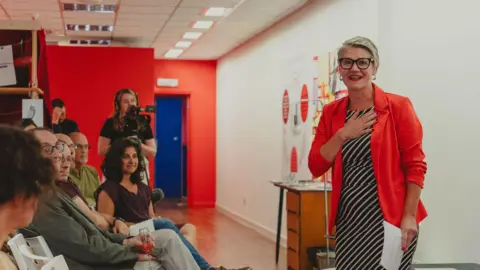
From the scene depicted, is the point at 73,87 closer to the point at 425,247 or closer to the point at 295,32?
the point at 295,32

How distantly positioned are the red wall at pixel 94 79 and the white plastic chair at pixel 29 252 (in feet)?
22.1

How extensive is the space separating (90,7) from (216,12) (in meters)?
1.43

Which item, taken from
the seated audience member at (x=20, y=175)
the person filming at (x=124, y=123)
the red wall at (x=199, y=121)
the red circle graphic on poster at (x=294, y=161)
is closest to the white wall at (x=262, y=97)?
the red wall at (x=199, y=121)

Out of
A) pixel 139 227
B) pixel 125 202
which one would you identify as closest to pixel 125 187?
pixel 125 202

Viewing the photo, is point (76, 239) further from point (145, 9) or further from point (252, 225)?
point (252, 225)

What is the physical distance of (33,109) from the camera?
4.19m

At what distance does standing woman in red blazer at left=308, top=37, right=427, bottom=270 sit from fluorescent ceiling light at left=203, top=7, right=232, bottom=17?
527 centimetres

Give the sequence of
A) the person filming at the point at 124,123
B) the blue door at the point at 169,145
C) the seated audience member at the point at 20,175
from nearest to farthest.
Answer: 1. the seated audience member at the point at 20,175
2. the person filming at the point at 124,123
3. the blue door at the point at 169,145

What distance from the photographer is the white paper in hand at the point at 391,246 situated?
7.45 ft

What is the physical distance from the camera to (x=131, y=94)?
525 centimetres

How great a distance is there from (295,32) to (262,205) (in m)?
2.56

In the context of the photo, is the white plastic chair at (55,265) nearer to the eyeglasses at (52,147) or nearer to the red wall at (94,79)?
the eyeglasses at (52,147)

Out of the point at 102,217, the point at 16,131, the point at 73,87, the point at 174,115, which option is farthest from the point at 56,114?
the point at 174,115

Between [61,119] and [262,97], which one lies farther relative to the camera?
[262,97]
